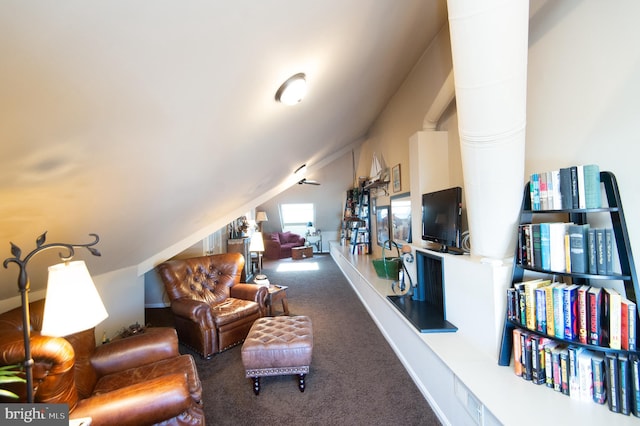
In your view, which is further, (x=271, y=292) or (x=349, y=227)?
(x=349, y=227)

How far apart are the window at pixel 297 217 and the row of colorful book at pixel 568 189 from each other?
25.6 feet

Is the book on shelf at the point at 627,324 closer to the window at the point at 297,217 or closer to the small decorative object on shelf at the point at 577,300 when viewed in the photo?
the small decorative object on shelf at the point at 577,300

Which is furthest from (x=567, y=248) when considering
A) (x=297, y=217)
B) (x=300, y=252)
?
(x=297, y=217)

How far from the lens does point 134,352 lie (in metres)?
1.83

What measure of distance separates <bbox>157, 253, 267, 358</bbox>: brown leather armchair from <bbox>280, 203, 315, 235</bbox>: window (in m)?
5.84

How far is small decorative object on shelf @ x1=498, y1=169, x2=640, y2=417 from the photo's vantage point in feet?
3.76

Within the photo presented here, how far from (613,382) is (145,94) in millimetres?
2229

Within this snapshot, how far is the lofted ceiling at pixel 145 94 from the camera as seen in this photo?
28.1 inches

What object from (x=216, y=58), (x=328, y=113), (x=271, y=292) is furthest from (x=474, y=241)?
(x=271, y=292)

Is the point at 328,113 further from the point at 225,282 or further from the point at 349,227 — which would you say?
the point at 349,227

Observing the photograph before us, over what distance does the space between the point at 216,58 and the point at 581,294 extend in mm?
1950

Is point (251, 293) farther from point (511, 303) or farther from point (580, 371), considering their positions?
point (580, 371)

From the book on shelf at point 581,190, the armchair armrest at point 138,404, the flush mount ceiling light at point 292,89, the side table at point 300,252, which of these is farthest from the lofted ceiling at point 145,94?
the side table at point 300,252

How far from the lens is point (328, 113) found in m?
3.00
